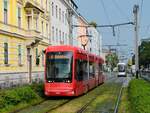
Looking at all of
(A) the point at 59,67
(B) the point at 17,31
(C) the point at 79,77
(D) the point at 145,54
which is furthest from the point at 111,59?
(A) the point at 59,67

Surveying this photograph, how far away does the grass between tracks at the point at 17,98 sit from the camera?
21.9 meters

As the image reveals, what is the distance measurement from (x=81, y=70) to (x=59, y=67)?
2.84 m

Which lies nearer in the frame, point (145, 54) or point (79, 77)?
point (79, 77)

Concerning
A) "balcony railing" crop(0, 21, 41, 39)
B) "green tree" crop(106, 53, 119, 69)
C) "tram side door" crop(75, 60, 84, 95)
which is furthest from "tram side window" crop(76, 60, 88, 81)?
"green tree" crop(106, 53, 119, 69)

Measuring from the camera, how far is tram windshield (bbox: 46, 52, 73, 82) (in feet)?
93.9

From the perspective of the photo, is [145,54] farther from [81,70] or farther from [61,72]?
[61,72]

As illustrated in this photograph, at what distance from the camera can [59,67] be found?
28797 millimetres

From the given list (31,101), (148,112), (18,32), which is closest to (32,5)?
(18,32)

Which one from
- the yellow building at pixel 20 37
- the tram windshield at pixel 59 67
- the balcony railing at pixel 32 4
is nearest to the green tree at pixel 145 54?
the yellow building at pixel 20 37

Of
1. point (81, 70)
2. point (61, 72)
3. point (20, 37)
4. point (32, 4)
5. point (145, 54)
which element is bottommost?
point (61, 72)

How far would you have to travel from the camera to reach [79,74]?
30469mm

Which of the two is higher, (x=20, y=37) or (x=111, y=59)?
(x=111, y=59)

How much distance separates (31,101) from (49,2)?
1451 inches

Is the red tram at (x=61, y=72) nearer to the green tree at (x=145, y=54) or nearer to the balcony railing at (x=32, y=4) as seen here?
the balcony railing at (x=32, y=4)
